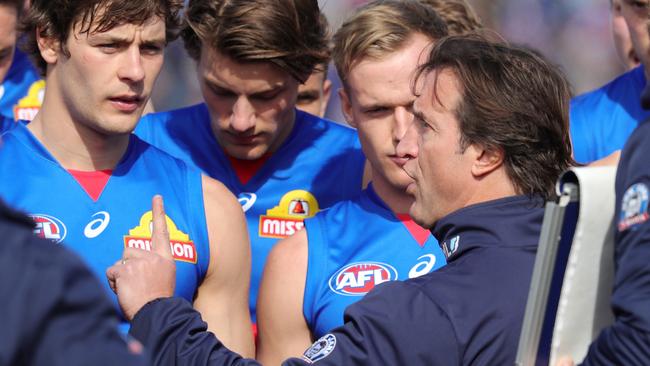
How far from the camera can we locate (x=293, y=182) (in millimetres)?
4668

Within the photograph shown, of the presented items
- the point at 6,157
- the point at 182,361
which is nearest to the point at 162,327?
the point at 182,361

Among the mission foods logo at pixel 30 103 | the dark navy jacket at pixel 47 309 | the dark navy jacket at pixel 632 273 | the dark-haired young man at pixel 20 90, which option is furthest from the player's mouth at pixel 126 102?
the dark navy jacket at pixel 47 309

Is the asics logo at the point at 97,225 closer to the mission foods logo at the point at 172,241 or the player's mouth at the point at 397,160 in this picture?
the mission foods logo at the point at 172,241

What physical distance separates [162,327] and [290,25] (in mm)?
2044

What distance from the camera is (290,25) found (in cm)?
453

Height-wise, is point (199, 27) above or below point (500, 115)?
below

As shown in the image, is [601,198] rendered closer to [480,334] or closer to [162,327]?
Answer: [480,334]

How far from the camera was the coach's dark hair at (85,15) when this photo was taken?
12.5 ft

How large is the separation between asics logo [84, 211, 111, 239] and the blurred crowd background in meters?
5.72

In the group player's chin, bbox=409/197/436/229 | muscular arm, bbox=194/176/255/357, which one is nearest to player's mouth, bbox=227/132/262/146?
muscular arm, bbox=194/176/255/357

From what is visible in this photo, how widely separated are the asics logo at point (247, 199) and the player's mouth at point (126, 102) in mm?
878

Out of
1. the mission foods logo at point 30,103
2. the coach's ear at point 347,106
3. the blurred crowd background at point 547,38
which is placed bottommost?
the blurred crowd background at point 547,38

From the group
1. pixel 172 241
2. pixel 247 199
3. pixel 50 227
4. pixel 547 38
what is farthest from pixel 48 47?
pixel 547 38

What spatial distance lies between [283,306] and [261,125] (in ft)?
3.25
